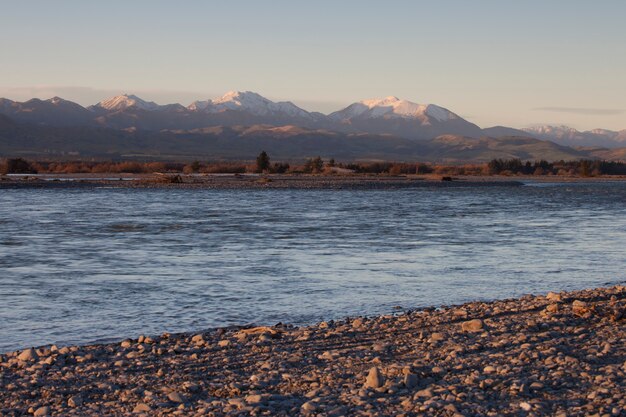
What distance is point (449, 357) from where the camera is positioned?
966cm

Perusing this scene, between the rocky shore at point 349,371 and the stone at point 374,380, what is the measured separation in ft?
0.06

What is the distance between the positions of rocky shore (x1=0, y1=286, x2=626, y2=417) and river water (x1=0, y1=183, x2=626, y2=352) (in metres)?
1.61

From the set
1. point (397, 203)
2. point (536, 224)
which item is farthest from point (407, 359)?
point (397, 203)

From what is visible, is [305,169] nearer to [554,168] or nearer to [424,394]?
[554,168]

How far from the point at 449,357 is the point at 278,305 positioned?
484 cm

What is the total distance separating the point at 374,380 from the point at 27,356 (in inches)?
151

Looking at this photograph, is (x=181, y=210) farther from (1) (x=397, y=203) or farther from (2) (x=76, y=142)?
(2) (x=76, y=142)

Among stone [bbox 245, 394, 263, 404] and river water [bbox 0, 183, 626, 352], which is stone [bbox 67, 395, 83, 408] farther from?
river water [bbox 0, 183, 626, 352]

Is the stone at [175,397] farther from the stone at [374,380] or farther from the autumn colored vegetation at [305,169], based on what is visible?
the autumn colored vegetation at [305,169]

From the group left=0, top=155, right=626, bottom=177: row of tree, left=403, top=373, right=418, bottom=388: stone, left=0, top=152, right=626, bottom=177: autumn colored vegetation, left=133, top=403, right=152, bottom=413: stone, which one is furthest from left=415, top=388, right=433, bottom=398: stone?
left=0, top=152, right=626, bottom=177: autumn colored vegetation

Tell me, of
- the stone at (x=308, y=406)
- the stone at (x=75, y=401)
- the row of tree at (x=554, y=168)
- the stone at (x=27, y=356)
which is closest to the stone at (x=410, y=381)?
the stone at (x=308, y=406)

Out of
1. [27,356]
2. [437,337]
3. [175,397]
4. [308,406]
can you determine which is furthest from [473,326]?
[27,356]

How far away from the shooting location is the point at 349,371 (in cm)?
920

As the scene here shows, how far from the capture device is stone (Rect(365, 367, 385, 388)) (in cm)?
849
